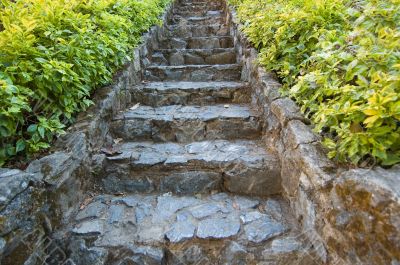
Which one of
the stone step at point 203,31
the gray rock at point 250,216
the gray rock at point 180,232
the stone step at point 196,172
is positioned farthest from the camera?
the stone step at point 203,31

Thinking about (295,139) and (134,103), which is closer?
(295,139)

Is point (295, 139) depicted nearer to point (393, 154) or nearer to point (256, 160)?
point (256, 160)

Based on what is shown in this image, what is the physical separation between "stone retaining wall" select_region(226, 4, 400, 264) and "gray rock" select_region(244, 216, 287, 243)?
17 cm

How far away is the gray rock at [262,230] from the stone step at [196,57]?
297 cm

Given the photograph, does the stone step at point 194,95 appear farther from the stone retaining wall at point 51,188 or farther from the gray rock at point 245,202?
the gray rock at point 245,202

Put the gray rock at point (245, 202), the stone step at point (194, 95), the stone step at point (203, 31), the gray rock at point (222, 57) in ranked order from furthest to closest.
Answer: the stone step at point (203, 31), the gray rock at point (222, 57), the stone step at point (194, 95), the gray rock at point (245, 202)

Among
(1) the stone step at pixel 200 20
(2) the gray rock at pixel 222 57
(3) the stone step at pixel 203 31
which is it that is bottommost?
(2) the gray rock at pixel 222 57

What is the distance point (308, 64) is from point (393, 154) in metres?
1.29

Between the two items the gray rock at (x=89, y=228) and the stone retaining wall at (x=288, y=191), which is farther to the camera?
the gray rock at (x=89, y=228)

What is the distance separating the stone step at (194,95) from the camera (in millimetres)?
3584

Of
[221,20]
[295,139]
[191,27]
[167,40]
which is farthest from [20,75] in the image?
[221,20]

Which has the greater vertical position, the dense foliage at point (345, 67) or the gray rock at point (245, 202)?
the dense foliage at point (345, 67)

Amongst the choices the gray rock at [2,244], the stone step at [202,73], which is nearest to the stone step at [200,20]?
the stone step at [202,73]

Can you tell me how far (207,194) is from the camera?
2.53 metres
